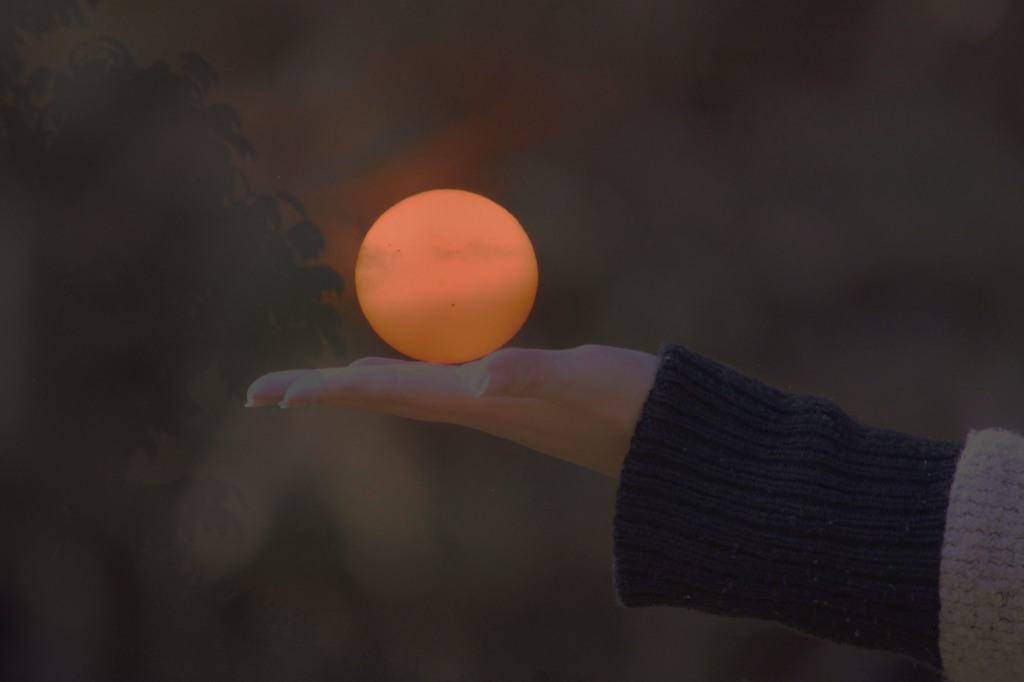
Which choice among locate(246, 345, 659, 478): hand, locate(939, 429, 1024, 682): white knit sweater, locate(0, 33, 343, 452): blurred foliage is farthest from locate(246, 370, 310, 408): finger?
locate(0, 33, 343, 452): blurred foliage

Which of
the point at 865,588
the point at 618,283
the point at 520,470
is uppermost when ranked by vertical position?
the point at 618,283

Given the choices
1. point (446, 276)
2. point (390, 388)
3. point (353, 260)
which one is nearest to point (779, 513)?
point (390, 388)

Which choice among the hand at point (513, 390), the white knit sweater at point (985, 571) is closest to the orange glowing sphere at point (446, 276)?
the hand at point (513, 390)

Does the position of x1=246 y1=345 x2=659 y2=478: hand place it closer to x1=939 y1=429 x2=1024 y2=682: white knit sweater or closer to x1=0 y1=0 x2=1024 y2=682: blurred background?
x1=939 y1=429 x2=1024 y2=682: white knit sweater

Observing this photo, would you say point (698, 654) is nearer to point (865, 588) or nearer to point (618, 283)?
point (618, 283)

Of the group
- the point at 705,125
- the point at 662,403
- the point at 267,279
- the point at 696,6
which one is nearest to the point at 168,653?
the point at 267,279

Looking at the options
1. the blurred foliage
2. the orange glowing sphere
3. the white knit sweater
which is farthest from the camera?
the blurred foliage

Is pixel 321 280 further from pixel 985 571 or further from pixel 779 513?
pixel 985 571
